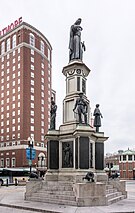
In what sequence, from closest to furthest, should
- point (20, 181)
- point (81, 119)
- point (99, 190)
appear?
point (99, 190)
point (81, 119)
point (20, 181)

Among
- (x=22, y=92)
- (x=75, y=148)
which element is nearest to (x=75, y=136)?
(x=75, y=148)

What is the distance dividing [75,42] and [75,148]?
26.3ft

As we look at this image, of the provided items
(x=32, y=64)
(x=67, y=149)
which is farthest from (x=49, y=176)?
(x=32, y=64)

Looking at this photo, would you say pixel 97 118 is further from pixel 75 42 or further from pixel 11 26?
pixel 11 26

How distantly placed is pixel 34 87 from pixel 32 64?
620cm

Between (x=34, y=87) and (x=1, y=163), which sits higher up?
(x=34, y=87)

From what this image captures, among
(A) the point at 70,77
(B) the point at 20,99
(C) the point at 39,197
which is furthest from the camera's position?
(B) the point at 20,99

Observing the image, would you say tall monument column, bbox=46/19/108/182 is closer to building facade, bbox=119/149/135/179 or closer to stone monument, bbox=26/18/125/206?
stone monument, bbox=26/18/125/206

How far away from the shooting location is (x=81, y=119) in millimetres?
18484

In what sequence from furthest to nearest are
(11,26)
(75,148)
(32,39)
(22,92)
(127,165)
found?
(127,165) → (11,26) → (32,39) → (22,92) → (75,148)

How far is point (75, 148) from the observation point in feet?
60.0

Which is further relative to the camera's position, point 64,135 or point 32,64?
point 32,64

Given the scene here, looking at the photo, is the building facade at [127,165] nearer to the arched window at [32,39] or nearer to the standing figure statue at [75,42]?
the arched window at [32,39]

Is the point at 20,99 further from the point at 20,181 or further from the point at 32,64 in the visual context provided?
the point at 20,181
